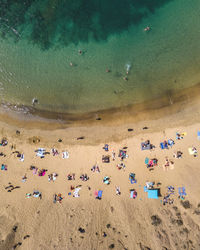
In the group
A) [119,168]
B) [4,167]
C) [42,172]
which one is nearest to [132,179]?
[119,168]

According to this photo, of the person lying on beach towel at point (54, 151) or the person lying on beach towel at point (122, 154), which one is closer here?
the person lying on beach towel at point (122, 154)

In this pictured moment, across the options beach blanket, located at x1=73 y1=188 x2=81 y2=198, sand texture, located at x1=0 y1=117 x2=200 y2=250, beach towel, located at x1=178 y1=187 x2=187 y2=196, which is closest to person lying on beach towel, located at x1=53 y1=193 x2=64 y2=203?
sand texture, located at x1=0 y1=117 x2=200 y2=250

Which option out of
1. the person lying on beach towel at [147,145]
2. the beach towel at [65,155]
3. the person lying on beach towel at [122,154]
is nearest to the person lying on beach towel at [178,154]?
the person lying on beach towel at [147,145]

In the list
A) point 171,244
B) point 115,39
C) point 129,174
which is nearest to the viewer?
point 171,244

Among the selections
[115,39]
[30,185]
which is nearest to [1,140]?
[30,185]

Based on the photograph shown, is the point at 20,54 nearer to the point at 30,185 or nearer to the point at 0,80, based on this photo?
the point at 0,80

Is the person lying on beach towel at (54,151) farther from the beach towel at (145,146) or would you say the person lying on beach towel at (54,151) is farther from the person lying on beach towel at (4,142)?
the beach towel at (145,146)
